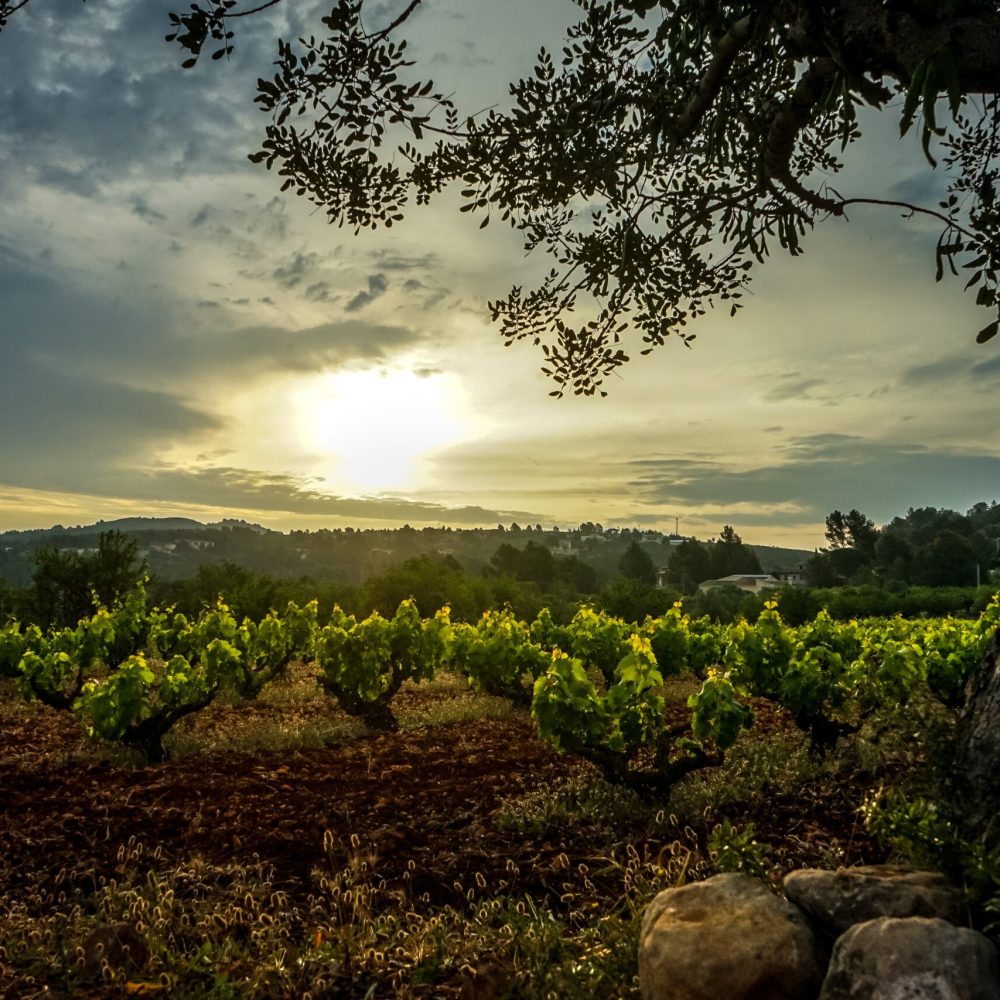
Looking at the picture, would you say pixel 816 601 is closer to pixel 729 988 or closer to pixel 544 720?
pixel 544 720

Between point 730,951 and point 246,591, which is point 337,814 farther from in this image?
point 246,591

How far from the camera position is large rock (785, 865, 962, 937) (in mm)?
3398

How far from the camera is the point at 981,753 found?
14.0 feet

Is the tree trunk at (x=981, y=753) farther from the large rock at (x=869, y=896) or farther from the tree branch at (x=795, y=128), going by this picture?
the tree branch at (x=795, y=128)

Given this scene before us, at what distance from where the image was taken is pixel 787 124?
5.92 m

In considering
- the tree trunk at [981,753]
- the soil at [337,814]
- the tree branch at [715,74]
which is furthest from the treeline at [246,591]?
the tree trunk at [981,753]

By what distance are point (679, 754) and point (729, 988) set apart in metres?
6.82

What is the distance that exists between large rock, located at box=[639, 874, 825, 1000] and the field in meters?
0.36

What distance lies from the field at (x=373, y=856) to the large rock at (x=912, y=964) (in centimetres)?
101

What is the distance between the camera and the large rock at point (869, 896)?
3398 millimetres

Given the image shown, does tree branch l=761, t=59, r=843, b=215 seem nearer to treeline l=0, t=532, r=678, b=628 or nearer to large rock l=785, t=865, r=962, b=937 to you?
large rock l=785, t=865, r=962, b=937

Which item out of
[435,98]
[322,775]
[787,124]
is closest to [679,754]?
[322,775]

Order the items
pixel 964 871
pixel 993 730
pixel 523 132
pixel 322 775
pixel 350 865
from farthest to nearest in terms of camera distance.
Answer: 1. pixel 322 775
2. pixel 523 132
3. pixel 350 865
4. pixel 993 730
5. pixel 964 871

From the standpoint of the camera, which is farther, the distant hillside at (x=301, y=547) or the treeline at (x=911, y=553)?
the distant hillside at (x=301, y=547)
